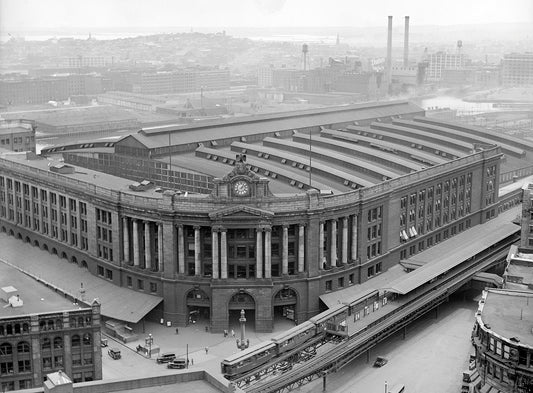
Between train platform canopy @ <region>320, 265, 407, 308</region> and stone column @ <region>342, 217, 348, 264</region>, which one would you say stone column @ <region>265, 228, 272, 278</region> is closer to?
train platform canopy @ <region>320, 265, 407, 308</region>

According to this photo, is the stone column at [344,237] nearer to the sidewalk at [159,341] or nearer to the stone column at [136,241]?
the sidewalk at [159,341]

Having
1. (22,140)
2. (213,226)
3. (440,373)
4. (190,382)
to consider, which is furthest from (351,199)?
(22,140)

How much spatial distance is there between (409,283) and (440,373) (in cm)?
1641

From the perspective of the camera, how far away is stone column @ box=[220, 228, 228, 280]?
97.8 m

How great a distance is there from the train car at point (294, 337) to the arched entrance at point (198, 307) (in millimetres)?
17972

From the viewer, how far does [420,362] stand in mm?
91625

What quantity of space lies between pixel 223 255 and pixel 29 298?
24084 mm

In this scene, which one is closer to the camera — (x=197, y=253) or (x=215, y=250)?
(x=215, y=250)

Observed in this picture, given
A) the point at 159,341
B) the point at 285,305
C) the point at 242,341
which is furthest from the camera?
the point at 285,305

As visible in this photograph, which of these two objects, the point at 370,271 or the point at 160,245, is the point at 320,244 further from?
the point at 160,245

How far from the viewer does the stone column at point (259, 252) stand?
9819cm

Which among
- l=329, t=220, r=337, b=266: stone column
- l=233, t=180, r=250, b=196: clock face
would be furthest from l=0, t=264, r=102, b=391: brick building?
l=329, t=220, r=337, b=266: stone column

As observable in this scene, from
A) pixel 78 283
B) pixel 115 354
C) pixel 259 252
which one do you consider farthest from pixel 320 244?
pixel 78 283

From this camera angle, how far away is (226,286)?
9881cm
